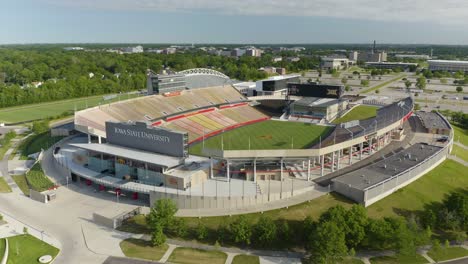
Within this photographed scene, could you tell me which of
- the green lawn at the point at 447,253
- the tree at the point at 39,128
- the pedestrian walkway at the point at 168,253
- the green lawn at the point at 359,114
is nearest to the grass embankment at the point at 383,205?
the pedestrian walkway at the point at 168,253

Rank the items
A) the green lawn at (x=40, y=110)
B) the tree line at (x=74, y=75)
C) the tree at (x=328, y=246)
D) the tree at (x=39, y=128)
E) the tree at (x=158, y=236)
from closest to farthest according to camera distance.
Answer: the tree at (x=328, y=246)
the tree at (x=158, y=236)
the tree at (x=39, y=128)
the green lawn at (x=40, y=110)
the tree line at (x=74, y=75)

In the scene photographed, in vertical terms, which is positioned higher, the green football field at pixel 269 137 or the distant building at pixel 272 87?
the distant building at pixel 272 87

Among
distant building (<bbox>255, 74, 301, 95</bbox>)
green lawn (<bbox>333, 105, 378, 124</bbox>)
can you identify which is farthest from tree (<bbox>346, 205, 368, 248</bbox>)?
distant building (<bbox>255, 74, 301, 95</bbox>)

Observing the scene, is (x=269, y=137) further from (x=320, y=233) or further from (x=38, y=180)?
(x=38, y=180)

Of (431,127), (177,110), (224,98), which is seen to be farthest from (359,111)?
(177,110)

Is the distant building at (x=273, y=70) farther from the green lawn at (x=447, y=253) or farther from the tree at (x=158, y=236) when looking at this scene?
the tree at (x=158, y=236)

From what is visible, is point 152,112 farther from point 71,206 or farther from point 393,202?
point 393,202

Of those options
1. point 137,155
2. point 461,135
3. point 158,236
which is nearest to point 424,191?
point 158,236
